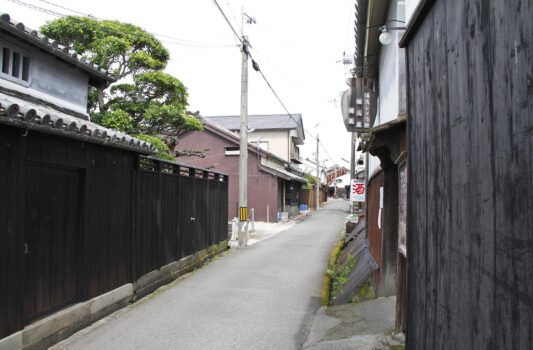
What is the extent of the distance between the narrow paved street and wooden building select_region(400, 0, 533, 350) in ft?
12.2

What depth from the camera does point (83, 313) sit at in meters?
6.90

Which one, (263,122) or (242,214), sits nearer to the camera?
(242,214)

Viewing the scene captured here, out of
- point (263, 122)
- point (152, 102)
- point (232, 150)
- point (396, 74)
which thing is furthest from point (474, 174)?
point (263, 122)

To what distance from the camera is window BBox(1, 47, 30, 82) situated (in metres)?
7.89

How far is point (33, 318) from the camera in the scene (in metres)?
5.81

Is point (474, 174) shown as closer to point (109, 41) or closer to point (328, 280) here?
point (328, 280)

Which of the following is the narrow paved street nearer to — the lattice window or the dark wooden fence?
the dark wooden fence

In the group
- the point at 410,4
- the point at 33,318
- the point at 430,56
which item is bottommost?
the point at 33,318

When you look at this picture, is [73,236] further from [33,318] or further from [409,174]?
[409,174]

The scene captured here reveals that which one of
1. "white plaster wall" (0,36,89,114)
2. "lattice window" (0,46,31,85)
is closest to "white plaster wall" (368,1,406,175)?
"white plaster wall" (0,36,89,114)

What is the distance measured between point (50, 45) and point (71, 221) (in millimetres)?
3757

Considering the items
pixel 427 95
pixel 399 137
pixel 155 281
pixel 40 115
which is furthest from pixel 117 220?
pixel 427 95

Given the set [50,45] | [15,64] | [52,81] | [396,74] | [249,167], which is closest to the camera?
[396,74]

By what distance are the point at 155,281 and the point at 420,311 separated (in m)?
7.45
